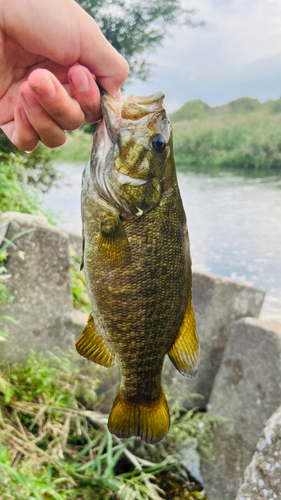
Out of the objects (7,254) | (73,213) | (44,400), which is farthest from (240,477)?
(73,213)

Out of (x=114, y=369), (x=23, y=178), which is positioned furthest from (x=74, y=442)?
(x=23, y=178)

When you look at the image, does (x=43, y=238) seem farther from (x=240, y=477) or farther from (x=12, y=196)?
(x=240, y=477)

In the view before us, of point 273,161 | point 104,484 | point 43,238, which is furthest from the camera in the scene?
point 273,161

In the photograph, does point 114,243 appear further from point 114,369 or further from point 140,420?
point 114,369

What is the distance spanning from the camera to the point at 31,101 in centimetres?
110

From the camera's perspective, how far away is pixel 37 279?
2.51 m

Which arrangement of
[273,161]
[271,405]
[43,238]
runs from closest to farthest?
[271,405], [43,238], [273,161]

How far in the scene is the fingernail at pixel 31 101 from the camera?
1.08 m

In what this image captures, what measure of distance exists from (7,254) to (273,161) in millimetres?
4789

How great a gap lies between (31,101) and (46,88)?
0.13m

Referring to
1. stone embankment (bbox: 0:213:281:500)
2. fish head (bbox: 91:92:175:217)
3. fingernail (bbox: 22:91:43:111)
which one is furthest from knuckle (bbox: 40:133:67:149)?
stone embankment (bbox: 0:213:281:500)

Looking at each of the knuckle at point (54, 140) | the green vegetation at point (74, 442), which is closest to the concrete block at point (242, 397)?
the green vegetation at point (74, 442)

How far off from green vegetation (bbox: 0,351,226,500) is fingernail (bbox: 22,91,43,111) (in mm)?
1600

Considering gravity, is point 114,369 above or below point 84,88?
below
